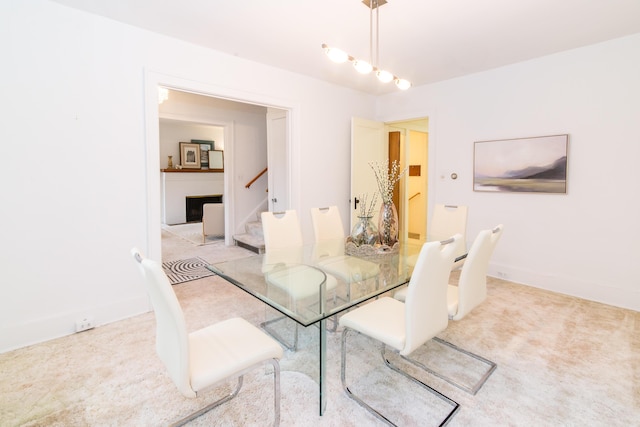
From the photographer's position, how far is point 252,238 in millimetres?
5375

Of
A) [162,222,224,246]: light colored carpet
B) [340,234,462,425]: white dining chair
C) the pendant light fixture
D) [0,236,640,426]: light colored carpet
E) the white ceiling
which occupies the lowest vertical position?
[0,236,640,426]: light colored carpet

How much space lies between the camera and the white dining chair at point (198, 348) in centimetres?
120

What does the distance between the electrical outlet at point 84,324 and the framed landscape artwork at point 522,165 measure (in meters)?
4.21

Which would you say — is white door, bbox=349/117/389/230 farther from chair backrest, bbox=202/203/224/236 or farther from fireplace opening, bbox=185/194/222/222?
fireplace opening, bbox=185/194/222/222

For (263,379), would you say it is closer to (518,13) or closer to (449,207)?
(449,207)

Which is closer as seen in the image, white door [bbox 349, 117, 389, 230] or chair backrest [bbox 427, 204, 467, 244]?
chair backrest [bbox 427, 204, 467, 244]

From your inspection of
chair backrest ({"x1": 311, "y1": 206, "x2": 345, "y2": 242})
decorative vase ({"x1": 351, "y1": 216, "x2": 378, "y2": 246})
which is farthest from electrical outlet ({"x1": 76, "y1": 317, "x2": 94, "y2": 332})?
decorative vase ({"x1": 351, "y1": 216, "x2": 378, "y2": 246})

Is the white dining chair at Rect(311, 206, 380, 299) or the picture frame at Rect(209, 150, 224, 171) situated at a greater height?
the picture frame at Rect(209, 150, 224, 171)

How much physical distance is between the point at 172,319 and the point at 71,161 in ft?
6.71

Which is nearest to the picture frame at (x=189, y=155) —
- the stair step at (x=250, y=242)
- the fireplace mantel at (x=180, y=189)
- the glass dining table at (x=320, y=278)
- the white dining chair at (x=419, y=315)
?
the fireplace mantel at (x=180, y=189)

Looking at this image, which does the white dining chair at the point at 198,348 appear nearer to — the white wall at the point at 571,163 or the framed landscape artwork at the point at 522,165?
the white wall at the point at 571,163

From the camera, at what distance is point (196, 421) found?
5.34 feet

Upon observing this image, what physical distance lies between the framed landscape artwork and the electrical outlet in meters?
4.21

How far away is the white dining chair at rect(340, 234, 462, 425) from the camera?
1471 millimetres
